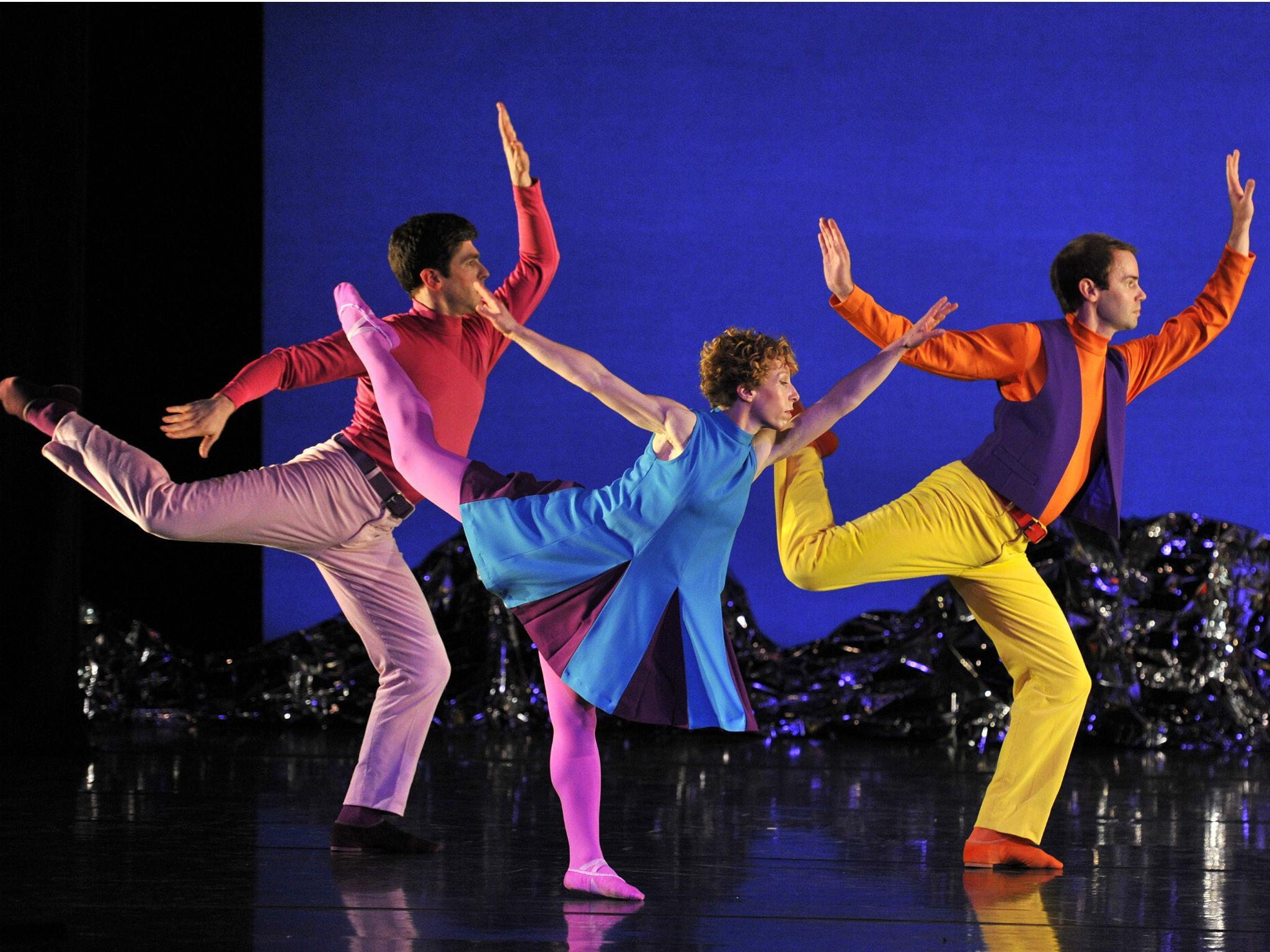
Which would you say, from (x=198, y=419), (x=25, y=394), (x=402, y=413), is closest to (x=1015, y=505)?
(x=402, y=413)

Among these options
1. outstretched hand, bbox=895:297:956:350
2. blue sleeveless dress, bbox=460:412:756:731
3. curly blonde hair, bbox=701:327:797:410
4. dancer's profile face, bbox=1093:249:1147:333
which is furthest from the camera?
dancer's profile face, bbox=1093:249:1147:333

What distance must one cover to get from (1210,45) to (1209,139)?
0.35m

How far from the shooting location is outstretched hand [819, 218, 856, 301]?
10.0 feet

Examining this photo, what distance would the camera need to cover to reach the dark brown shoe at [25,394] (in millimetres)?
3125

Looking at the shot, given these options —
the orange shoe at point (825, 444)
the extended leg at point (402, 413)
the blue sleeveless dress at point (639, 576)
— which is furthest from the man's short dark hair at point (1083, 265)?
the extended leg at point (402, 413)

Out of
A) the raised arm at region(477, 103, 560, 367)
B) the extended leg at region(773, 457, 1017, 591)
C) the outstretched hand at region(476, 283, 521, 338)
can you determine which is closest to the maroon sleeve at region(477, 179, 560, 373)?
the raised arm at region(477, 103, 560, 367)

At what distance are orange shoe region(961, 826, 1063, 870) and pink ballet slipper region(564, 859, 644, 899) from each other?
78 centimetres

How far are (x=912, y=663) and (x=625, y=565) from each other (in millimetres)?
2873

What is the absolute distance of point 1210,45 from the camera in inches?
214

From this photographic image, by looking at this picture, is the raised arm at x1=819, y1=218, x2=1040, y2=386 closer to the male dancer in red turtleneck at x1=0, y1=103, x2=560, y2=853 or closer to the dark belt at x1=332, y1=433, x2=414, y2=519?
the male dancer in red turtleneck at x1=0, y1=103, x2=560, y2=853

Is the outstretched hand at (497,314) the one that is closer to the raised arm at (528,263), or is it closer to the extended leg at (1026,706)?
the raised arm at (528,263)

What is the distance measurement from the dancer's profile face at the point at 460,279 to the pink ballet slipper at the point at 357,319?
25cm

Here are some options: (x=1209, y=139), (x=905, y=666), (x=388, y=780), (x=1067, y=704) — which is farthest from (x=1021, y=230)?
(x=388, y=780)

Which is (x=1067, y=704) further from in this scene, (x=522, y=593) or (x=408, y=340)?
(x=408, y=340)
